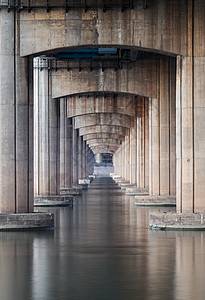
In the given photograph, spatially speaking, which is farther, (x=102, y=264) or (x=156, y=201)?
(x=156, y=201)

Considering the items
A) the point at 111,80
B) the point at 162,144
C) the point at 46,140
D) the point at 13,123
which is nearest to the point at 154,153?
the point at 162,144

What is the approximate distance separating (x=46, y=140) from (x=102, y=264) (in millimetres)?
27272

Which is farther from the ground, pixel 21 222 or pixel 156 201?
pixel 156 201

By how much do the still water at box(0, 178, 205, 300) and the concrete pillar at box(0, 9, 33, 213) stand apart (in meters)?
2.22

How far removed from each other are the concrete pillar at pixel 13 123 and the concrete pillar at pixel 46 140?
1618cm

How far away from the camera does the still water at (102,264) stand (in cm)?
1353

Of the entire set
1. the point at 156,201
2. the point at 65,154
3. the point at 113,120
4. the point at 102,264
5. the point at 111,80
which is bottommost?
the point at 102,264

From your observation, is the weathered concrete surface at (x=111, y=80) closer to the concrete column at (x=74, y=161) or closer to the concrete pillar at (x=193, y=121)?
the concrete pillar at (x=193, y=121)

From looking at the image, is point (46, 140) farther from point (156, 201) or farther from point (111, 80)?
point (156, 201)

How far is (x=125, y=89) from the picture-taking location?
3988cm

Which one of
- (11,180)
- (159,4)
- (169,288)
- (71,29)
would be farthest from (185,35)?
(169,288)

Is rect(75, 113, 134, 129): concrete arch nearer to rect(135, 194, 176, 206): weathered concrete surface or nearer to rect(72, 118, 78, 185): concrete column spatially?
rect(72, 118, 78, 185): concrete column

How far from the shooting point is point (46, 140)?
43.8m

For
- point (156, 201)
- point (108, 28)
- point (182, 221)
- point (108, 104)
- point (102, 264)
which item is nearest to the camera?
point (102, 264)
